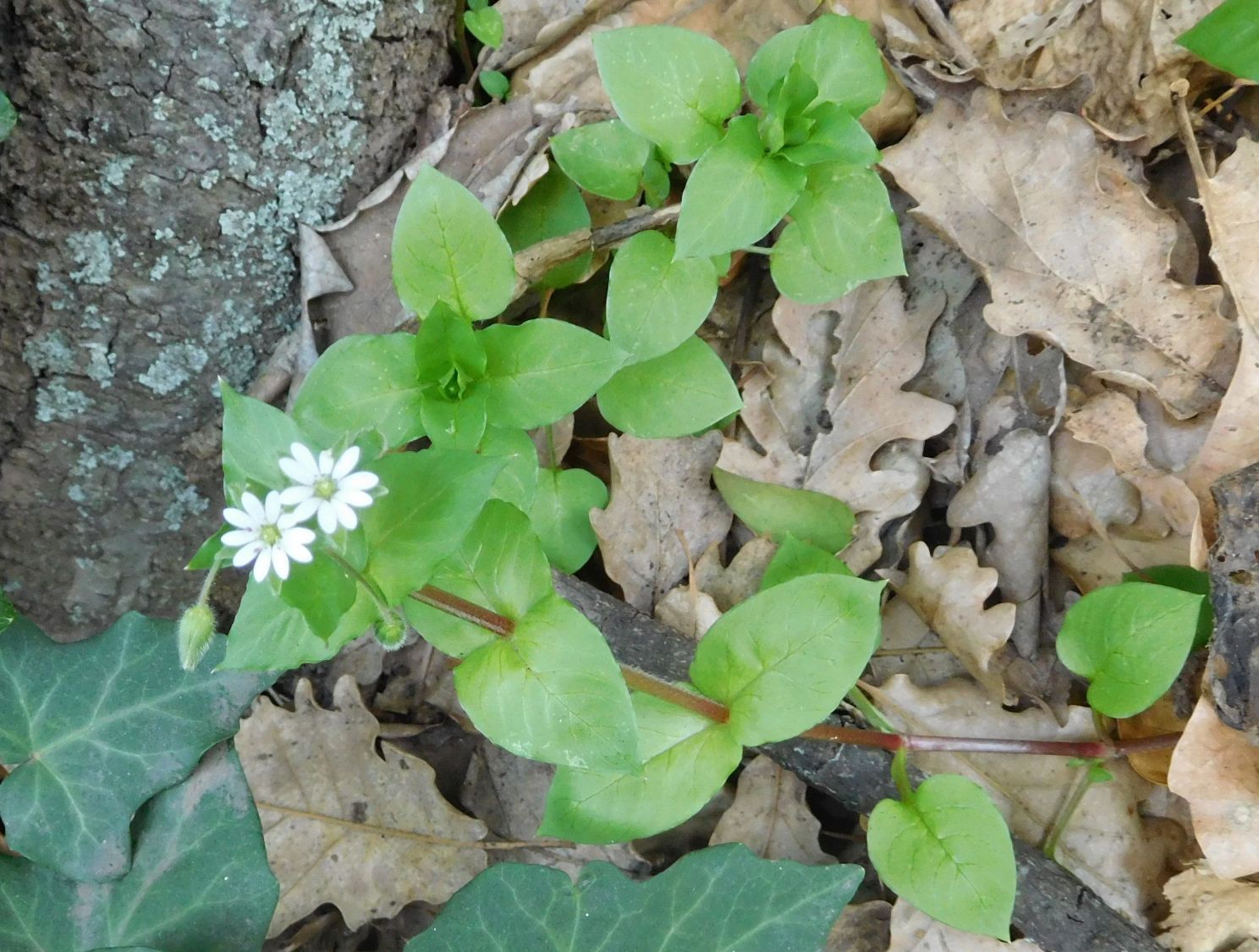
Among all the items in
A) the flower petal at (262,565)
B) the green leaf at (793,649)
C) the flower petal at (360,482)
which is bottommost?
the green leaf at (793,649)

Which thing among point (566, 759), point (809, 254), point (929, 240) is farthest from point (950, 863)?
point (929, 240)

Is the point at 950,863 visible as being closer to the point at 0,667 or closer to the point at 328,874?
the point at 328,874

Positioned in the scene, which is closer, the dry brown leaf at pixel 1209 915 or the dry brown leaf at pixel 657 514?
the dry brown leaf at pixel 1209 915

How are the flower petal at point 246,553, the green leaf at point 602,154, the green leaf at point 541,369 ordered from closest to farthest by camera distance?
1. the flower petal at point 246,553
2. the green leaf at point 541,369
3. the green leaf at point 602,154

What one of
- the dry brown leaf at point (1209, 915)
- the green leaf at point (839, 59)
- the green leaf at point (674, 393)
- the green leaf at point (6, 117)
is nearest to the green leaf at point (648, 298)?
the green leaf at point (674, 393)

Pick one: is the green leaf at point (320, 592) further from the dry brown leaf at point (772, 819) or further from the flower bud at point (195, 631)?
the dry brown leaf at point (772, 819)

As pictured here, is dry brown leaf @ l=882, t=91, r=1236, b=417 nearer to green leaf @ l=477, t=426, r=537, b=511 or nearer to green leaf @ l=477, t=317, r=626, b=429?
green leaf @ l=477, t=317, r=626, b=429
